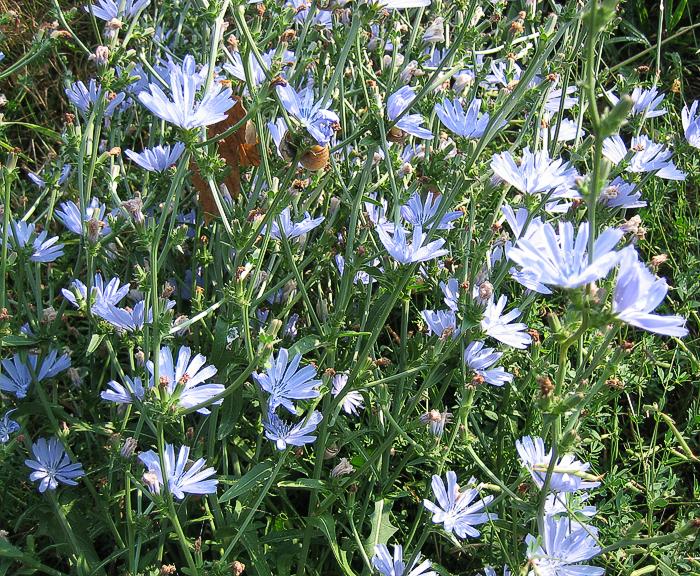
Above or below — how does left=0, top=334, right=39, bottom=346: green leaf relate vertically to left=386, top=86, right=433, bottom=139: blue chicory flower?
below

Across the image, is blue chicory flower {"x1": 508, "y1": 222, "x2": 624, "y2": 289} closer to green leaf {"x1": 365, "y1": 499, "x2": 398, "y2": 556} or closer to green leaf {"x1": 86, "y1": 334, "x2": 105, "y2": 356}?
green leaf {"x1": 365, "y1": 499, "x2": 398, "y2": 556}

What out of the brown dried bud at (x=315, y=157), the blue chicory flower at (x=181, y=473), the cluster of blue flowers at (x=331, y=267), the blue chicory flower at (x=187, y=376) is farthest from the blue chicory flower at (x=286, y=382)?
the brown dried bud at (x=315, y=157)

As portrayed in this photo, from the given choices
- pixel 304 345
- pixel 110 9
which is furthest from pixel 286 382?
pixel 110 9

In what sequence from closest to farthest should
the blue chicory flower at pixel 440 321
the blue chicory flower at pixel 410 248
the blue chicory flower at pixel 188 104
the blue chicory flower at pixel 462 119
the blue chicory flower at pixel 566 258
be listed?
1. the blue chicory flower at pixel 566 258
2. the blue chicory flower at pixel 188 104
3. the blue chicory flower at pixel 410 248
4. the blue chicory flower at pixel 440 321
5. the blue chicory flower at pixel 462 119

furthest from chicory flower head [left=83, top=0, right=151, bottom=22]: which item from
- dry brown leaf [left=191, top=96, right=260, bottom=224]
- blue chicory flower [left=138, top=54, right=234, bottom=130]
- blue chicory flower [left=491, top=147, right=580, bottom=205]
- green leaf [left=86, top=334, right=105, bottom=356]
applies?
blue chicory flower [left=491, top=147, right=580, bottom=205]

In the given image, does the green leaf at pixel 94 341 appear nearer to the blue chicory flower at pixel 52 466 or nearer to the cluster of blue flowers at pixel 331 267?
the cluster of blue flowers at pixel 331 267

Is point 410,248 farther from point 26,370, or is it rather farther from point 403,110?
point 26,370
